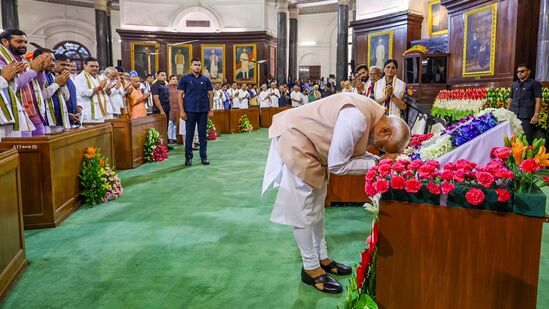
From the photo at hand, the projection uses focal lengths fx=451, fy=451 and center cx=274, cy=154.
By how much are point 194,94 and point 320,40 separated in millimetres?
19183

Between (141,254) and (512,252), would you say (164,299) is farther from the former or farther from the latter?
(512,252)

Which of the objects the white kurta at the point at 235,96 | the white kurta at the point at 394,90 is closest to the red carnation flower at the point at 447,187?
the white kurta at the point at 394,90

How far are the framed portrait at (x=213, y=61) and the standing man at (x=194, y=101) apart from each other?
14087 mm

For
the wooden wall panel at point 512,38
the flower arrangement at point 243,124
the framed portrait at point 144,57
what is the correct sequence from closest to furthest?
the wooden wall panel at point 512,38, the flower arrangement at point 243,124, the framed portrait at point 144,57

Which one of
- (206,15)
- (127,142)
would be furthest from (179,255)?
(206,15)

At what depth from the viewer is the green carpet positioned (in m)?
2.56

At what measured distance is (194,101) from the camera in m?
7.04

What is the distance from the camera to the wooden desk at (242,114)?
13.0 m

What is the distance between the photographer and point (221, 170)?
6.80 metres

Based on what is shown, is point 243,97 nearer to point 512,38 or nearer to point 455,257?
point 512,38

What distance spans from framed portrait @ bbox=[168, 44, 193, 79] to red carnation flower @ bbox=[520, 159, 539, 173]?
65.9ft

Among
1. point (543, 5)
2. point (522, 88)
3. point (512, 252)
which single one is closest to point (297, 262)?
point (512, 252)

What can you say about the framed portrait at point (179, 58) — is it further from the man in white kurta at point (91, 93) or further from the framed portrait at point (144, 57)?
the man in white kurta at point (91, 93)

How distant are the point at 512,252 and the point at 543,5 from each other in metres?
7.26
